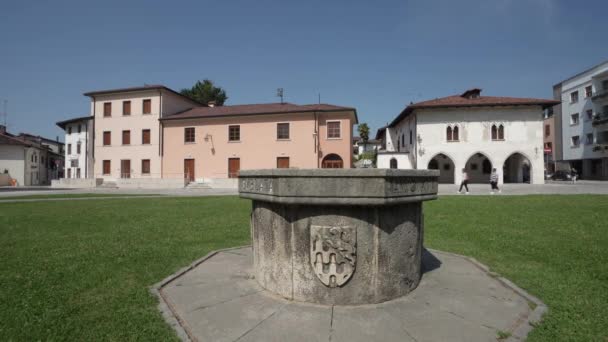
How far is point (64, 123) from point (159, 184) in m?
22.4

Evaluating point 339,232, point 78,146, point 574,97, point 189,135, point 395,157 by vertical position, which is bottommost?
point 339,232

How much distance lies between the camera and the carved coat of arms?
3.00 m

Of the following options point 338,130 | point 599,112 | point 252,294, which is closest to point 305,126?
point 338,130

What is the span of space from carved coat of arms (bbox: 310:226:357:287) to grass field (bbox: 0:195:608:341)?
149 centimetres

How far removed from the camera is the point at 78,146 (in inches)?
1547

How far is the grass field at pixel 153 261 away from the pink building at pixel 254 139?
782 inches

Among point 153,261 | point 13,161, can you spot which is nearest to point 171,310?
point 153,261

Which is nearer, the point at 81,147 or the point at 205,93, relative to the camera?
the point at 81,147

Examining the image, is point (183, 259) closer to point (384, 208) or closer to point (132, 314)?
point (132, 314)

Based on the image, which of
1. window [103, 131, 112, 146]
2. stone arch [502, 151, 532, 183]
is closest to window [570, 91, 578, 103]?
stone arch [502, 151, 532, 183]

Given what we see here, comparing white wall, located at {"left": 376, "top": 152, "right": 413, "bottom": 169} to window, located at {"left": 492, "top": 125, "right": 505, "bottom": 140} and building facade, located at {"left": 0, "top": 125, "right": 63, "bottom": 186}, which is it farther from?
building facade, located at {"left": 0, "top": 125, "right": 63, "bottom": 186}

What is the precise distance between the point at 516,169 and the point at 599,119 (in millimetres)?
15210

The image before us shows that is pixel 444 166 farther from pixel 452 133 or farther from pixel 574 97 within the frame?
pixel 574 97

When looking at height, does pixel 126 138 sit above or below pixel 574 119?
below
